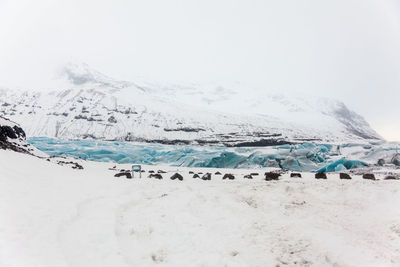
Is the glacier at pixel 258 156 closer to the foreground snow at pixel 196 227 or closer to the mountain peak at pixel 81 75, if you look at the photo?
the foreground snow at pixel 196 227

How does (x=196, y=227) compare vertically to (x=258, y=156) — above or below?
below

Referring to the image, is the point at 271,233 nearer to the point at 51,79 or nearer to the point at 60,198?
the point at 60,198

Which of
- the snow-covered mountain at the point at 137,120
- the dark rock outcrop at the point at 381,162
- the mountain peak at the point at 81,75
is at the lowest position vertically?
the dark rock outcrop at the point at 381,162

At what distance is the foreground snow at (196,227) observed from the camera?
24.4 feet

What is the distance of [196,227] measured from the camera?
10039mm

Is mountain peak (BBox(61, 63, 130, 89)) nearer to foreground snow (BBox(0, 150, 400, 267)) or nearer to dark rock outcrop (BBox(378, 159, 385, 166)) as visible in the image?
dark rock outcrop (BBox(378, 159, 385, 166))

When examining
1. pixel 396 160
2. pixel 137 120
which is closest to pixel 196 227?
pixel 396 160

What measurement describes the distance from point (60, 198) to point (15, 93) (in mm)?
138929

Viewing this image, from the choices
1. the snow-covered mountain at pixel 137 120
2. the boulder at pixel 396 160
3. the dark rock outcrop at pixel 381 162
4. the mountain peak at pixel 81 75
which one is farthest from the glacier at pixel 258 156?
the mountain peak at pixel 81 75

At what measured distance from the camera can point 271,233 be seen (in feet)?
30.7

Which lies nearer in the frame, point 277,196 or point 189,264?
point 189,264

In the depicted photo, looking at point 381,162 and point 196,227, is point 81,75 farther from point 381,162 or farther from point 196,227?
point 196,227

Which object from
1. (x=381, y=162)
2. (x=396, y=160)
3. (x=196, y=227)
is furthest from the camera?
(x=381, y=162)

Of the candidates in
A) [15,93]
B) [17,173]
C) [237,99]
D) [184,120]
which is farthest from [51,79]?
[17,173]
